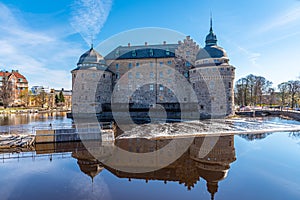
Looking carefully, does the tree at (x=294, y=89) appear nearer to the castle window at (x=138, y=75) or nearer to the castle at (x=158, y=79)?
the castle at (x=158, y=79)

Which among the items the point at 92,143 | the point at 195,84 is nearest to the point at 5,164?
the point at 92,143

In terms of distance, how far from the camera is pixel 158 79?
32.5 meters

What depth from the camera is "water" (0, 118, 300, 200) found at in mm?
5895

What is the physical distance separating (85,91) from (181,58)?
1615cm

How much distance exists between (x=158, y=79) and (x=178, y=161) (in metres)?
24.6

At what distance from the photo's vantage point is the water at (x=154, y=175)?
5895 millimetres

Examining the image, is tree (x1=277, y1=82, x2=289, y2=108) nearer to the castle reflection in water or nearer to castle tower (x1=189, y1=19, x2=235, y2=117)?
castle tower (x1=189, y1=19, x2=235, y2=117)

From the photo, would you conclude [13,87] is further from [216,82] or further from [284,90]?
[284,90]

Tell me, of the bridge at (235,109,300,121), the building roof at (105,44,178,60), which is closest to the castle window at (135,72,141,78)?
the building roof at (105,44,178,60)

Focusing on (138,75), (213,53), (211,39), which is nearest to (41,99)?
(138,75)

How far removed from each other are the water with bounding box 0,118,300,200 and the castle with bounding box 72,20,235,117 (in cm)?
1608

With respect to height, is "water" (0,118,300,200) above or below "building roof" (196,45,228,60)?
below

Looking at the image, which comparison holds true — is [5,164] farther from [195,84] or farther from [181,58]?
[181,58]

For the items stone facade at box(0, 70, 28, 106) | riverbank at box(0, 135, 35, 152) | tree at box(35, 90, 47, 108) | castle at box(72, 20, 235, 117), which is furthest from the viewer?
tree at box(35, 90, 47, 108)
